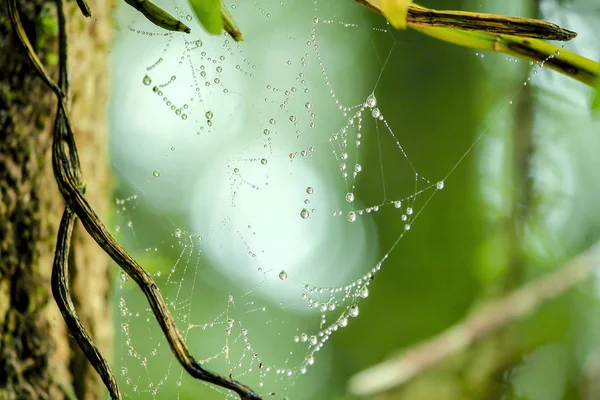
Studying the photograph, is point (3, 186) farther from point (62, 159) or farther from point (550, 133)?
point (550, 133)

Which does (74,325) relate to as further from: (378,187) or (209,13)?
(378,187)

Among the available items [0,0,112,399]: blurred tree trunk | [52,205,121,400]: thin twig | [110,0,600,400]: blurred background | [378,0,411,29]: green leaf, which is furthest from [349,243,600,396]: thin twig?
[378,0,411,29]: green leaf

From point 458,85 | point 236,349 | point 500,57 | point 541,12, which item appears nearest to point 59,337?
point 541,12

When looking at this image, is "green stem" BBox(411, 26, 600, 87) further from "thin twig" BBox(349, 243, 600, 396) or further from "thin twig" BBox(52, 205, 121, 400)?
"thin twig" BBox(349, 243, 600, 396)

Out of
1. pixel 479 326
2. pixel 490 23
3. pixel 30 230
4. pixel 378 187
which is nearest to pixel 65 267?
pixel 30 230

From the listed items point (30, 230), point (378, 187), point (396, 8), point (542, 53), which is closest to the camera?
point (396, 8)
